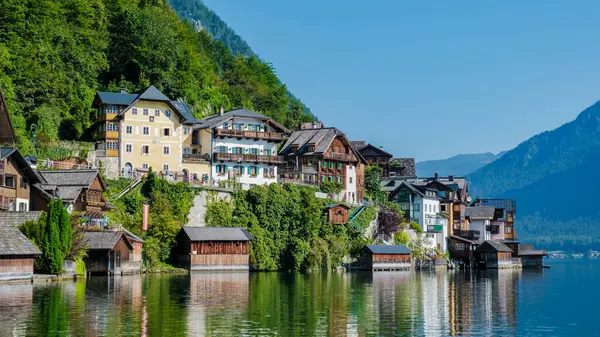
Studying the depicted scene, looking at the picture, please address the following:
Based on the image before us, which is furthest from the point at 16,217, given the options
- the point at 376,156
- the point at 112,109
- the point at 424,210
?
the point at 376,156

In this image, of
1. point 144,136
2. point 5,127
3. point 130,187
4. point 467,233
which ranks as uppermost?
point 144,136

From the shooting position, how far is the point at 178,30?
132 meters

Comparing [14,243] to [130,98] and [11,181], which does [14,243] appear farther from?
[130,98]

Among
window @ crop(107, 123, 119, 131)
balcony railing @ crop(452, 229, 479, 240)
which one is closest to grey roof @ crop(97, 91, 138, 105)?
window @ crop(107, 123, 119, 131)

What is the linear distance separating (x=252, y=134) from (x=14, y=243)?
1951 inches

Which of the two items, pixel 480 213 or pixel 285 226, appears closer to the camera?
pixel 285 226

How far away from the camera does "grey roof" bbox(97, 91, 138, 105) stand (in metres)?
95.2

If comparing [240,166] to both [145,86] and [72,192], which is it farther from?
[72,192]

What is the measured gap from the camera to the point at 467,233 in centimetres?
13338

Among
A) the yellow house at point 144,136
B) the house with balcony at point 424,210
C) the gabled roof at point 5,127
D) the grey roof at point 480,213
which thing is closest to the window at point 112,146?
the yellow house at point 144,136

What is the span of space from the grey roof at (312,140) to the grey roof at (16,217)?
53.8 metres

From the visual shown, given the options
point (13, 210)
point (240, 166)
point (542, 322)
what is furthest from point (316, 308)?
point (240, 166)

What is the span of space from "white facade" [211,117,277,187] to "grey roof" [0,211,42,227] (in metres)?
36.9

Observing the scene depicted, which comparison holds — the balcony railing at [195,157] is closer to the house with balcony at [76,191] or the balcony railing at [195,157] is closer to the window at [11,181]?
the house with balcony at [76,191]
